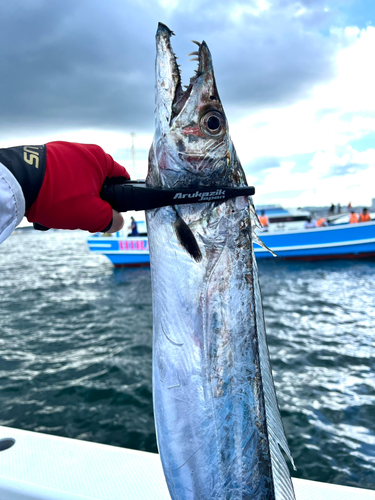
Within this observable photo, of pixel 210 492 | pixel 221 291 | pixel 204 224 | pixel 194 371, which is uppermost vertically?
pixel 204 224

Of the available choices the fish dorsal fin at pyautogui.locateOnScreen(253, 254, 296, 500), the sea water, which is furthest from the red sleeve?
the sea water

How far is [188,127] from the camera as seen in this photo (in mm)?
1282

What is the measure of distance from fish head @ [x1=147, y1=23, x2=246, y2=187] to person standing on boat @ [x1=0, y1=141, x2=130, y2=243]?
24cm

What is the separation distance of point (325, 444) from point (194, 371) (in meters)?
3.81

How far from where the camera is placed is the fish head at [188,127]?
1276 millimetres

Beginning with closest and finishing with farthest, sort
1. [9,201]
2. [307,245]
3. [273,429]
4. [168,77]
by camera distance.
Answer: [9,201]
[168,77]
[273,429]
[307,245]

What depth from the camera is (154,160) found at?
135cm

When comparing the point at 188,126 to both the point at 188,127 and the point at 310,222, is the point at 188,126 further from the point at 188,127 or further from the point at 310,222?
the point at 310,222

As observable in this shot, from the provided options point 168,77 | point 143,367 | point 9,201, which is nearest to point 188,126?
point 168,77

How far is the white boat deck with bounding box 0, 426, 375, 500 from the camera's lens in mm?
1996

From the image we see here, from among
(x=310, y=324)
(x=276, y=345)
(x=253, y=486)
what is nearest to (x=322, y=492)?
(x=253, y=486)

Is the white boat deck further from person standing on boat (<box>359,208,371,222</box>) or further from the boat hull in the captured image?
person standing on boat (<box>359,208,371,222</box>)

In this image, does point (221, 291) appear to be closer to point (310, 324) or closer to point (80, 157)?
point (80, 157)

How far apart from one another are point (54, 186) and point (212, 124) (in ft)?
2.08
